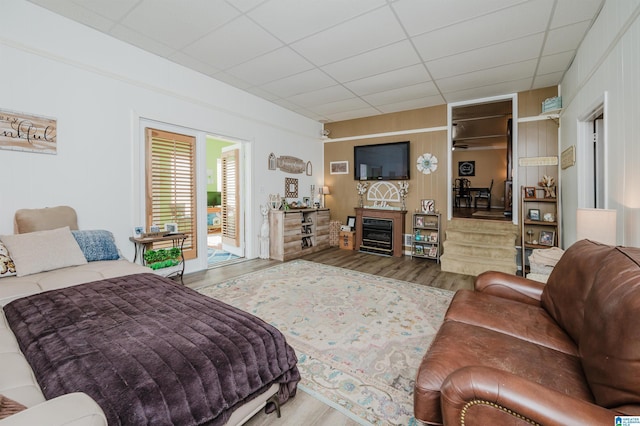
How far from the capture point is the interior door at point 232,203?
520 centimetres

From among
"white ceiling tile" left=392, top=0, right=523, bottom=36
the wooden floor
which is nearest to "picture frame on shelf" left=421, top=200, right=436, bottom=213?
the wooden floor

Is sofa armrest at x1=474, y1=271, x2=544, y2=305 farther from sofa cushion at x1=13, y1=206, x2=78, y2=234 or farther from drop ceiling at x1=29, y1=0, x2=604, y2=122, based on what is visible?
sofa cushion at x1=13, y1=206, x2=78, y2=234

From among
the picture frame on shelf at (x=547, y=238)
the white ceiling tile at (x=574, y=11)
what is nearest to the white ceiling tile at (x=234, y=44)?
the white ceiling tile at (x=574, y=11)

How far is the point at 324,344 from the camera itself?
2.27 meters

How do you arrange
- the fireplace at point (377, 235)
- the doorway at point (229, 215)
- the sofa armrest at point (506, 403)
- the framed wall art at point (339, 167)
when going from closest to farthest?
the sofa armrest at point (506, 403)
the doorway at point (229, 215)
the fireplace at point (377, 235)
the framed wall art at point (339, 167)

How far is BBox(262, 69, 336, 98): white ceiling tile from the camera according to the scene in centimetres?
411

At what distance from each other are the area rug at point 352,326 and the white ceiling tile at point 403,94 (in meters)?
3.08

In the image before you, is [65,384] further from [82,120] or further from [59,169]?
[82,120]

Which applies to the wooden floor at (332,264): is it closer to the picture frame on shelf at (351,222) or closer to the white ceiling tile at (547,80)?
the picture frame on shelf at (351,222)

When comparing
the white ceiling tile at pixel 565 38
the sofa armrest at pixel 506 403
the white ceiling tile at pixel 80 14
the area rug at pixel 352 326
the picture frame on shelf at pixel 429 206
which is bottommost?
the area rug at pixel 352 326

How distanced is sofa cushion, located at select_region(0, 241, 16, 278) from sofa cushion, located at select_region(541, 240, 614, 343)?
384cm

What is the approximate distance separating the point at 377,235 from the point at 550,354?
4438mm

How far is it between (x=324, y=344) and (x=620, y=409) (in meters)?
1.73

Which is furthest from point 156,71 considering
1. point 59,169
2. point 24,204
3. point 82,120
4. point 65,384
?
point 65,384
